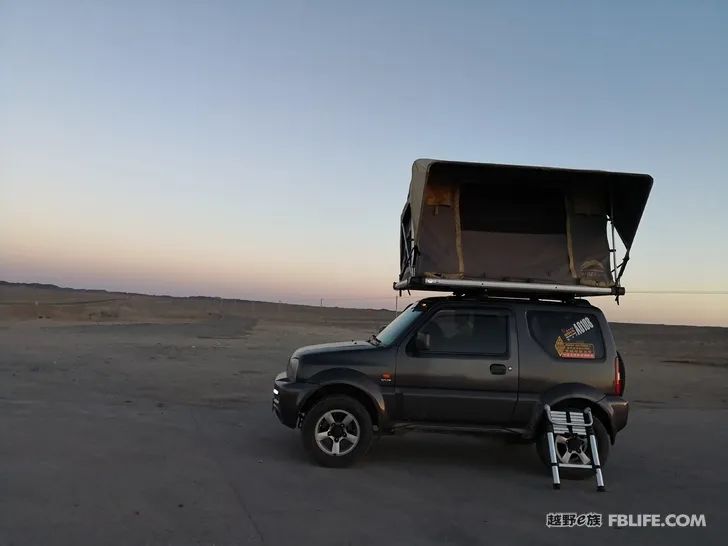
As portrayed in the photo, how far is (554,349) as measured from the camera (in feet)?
25.4

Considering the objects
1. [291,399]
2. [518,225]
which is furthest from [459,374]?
[518,225]

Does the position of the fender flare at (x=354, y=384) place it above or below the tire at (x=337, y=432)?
above

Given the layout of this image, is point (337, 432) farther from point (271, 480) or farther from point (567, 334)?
point (567, 334)

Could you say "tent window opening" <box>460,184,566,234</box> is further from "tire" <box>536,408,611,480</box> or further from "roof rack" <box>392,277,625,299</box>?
"tire" <box>536,408,611,480</box>

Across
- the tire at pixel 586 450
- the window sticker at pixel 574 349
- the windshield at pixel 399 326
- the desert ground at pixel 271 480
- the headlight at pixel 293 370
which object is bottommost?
the desert ground at pixel 271 480

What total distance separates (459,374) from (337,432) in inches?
58.4

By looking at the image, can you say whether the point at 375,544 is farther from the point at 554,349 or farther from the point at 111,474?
the point at 554,349

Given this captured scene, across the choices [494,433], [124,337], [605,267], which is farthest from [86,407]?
[124,337]

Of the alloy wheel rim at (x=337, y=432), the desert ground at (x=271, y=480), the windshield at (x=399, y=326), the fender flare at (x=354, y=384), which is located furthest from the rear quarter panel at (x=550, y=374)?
the alloy wheel rim at (x=337, y=432)

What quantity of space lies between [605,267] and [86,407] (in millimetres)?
7870

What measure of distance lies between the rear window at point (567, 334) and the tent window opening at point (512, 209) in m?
1.10

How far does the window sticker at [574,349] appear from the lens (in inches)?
303

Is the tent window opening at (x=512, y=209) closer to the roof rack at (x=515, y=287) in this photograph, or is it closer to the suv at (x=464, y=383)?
the roof rack at (x=515, y=287)

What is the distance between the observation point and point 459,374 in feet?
25.0
